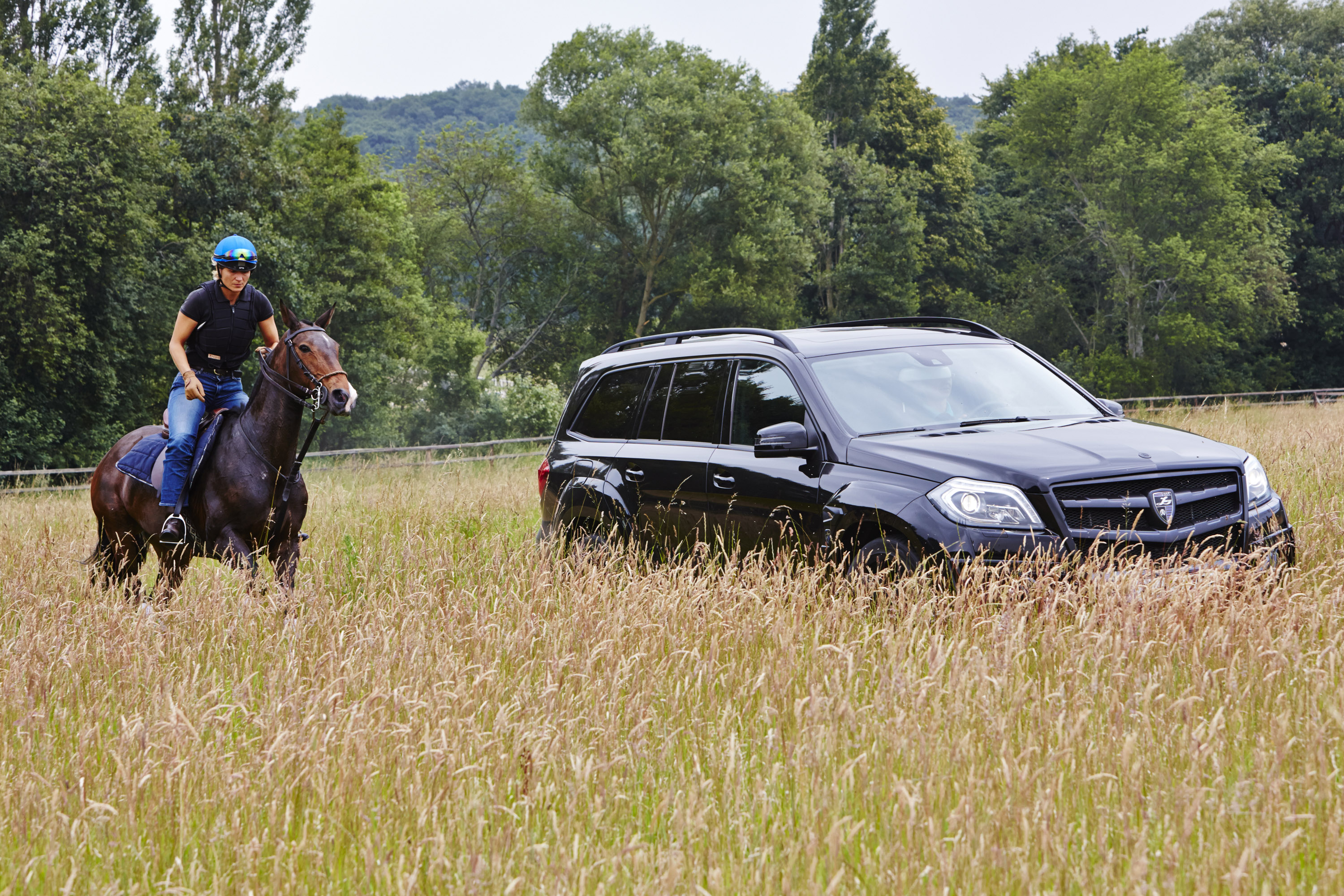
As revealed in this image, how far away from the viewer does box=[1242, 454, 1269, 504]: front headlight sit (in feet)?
18.4

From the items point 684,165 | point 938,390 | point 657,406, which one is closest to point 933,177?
point 684,165

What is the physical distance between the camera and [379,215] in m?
42.8

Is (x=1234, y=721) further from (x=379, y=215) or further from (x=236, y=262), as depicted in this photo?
(x=379, y=215)

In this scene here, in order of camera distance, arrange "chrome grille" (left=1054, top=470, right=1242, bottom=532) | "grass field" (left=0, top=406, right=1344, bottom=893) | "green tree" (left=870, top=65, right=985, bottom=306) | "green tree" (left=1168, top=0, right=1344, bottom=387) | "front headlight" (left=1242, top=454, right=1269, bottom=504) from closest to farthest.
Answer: "grass field" (left=0, top=406, right=1344, bottom=893) → "chrome grille" (left=1054, top=470, right=1242, bottom=532) → "front headlight" (left=1242, top=454, right=1269, bottom=504) → "green tree" (left=1168, top=0, right=1344, bottom=387) → "green tree" (left=870, top=65, right=985, bottom=306)

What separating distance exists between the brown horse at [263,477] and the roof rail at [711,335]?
199 cm

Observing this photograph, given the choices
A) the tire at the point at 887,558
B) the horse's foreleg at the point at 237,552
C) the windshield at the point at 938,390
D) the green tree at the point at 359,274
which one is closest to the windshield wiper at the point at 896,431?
the windshield at the point at 938,390

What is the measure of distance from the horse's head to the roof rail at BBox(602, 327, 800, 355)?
1809 mm

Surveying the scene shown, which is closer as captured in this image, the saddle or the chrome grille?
the chrome grille

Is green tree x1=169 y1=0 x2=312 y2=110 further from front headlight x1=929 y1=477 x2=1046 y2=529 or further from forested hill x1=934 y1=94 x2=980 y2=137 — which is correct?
forested hill x1=934 y1=94 x2=980 y2=137

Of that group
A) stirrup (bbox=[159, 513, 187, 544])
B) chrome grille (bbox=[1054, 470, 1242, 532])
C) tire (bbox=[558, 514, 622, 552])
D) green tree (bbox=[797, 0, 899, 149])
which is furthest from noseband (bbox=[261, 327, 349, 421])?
green tree (bbox=[797, 0, 899, 149])

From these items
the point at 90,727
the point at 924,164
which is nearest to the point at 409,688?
the point at 90,727

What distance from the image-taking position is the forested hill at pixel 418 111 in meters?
99.3

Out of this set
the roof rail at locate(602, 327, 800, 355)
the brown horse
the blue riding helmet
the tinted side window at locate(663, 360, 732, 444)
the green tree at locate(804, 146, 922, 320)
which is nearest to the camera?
the roof rail at locate(602, 327, 800, 355)

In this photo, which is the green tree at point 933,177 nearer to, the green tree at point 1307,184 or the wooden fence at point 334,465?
the green tree at point 1307,184
